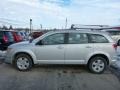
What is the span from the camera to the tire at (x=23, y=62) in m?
9.04

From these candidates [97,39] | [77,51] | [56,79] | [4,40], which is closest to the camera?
[56,79]

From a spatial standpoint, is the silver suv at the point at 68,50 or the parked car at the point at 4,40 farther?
the parked car at the point at 4,40

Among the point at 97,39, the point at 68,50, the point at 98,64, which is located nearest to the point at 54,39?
the point at 68,50

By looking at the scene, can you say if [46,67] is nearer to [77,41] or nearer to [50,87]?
[77,41]

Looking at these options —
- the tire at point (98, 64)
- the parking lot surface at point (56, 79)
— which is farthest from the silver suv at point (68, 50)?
the parking lot surface at point (56, 79)

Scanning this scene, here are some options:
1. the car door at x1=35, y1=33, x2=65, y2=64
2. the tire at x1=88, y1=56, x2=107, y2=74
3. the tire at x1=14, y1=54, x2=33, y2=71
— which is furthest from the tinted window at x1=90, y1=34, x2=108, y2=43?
the tire at x1=14, y1=54, x2=33, y2=71

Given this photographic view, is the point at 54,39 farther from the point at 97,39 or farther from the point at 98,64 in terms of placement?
the point at 98,64

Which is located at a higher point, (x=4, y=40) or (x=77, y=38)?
(x=77, y=38)

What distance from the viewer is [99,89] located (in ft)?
21.4

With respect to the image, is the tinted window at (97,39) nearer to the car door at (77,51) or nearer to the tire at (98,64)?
the car door at (77,51)

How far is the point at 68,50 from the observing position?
8.88 meters

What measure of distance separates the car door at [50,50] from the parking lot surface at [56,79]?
49 cm

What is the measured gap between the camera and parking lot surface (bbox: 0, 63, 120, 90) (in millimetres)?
6734

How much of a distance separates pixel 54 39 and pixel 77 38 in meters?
0.96
